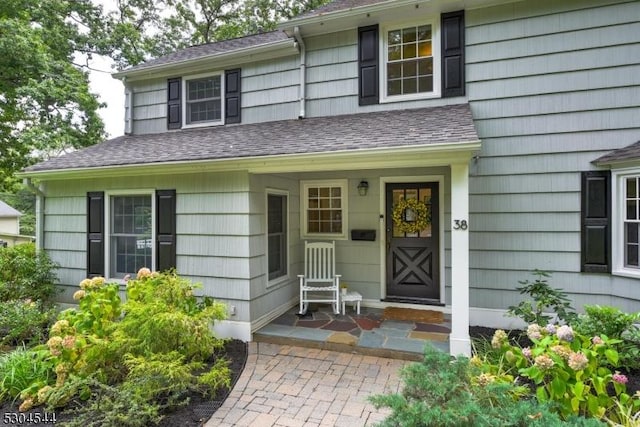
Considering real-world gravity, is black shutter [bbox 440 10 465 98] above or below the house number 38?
above

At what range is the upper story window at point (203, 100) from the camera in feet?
21.1

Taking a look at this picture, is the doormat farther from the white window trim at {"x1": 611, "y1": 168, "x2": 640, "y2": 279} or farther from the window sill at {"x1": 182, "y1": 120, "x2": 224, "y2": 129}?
the window sill at {"x1": 182, "y1": 120, "x2": 224, "y2": 129}

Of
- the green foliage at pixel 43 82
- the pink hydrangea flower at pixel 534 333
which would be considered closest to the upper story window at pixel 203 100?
the green foliage at pixel 43 82

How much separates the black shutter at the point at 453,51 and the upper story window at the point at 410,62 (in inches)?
5.0

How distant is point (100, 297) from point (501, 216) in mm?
5037

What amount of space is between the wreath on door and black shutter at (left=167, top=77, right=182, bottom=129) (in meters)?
4.45

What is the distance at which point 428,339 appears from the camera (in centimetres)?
429

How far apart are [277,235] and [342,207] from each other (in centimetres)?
125

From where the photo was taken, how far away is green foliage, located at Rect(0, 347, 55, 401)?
3.18 metres

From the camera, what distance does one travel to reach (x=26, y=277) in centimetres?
538

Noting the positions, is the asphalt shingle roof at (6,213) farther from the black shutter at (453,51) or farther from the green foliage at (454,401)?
the green foliage at (454,401)

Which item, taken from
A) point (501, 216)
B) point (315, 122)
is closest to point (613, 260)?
point (501, 216)

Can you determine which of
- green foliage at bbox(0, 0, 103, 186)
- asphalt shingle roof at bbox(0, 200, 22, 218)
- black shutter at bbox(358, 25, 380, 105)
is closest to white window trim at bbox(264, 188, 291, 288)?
black shutter at bbox(358, 25, 380, 105)

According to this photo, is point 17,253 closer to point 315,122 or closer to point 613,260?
point 315,122
